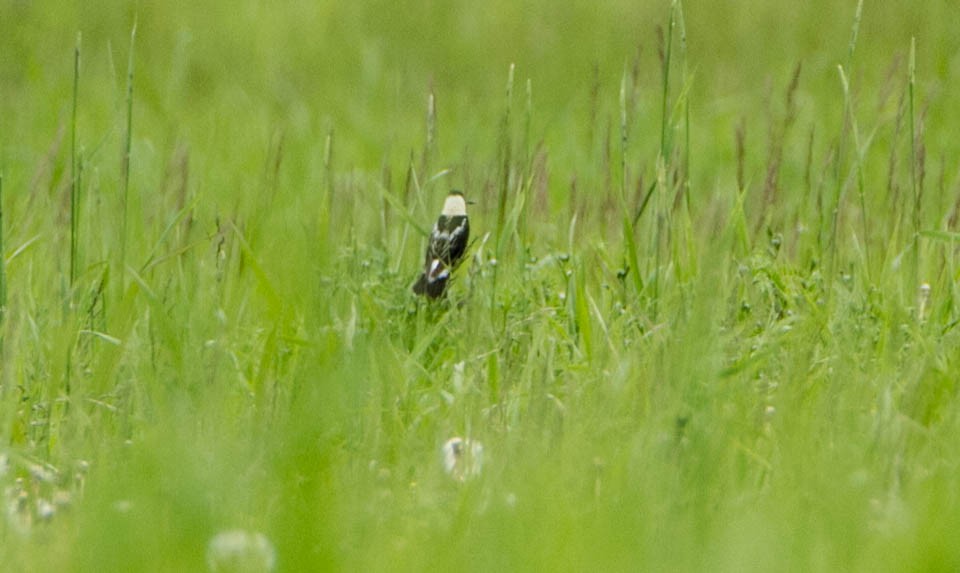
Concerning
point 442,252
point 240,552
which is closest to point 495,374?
point 442,252

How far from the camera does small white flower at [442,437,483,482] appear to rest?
251 centimetres

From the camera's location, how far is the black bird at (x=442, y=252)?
3.62 m

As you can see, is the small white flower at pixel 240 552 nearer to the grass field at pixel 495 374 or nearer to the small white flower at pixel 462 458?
the grass field at pixel 495 374

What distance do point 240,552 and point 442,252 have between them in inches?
70.8

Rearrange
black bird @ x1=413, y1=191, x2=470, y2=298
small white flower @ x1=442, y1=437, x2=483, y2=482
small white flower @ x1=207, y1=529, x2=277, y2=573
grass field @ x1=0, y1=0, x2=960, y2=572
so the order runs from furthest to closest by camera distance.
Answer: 1. black bird @ x1=413, y1=191, x2=470, y2=298
2. small white flower @ x1=442, y1=437, x2=483, y2=482
3. grass field @ x1=0, y1=0, x2=960, y2=572
4. small white flower @ x1=207, y1=529, x2=277, y2=573

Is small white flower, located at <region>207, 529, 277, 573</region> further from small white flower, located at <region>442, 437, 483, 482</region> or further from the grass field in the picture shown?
small white flower, located at <region>442, 437, 483, 482</region>

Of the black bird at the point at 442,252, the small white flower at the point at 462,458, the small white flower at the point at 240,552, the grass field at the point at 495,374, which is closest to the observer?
the small white flower at the point at 240,552

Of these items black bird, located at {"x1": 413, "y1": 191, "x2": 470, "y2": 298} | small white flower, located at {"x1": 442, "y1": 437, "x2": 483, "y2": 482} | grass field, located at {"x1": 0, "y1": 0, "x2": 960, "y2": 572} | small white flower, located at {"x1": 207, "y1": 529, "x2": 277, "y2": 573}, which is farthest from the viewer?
black bird, located at {"x1": 413, "y1": 191, "x2": 470, "y2": 298}

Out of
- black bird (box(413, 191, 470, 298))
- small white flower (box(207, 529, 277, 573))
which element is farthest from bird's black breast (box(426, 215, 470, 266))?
small white flower (box(207, 529, 277, 573))

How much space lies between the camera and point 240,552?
1967mm

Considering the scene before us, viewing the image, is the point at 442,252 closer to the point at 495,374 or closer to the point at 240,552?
the point at 495,374

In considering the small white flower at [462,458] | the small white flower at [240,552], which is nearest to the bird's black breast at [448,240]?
the small white flower at [462,458]

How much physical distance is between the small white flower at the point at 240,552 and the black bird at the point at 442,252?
1.61 meters

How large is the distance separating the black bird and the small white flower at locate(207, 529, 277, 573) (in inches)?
63.2
